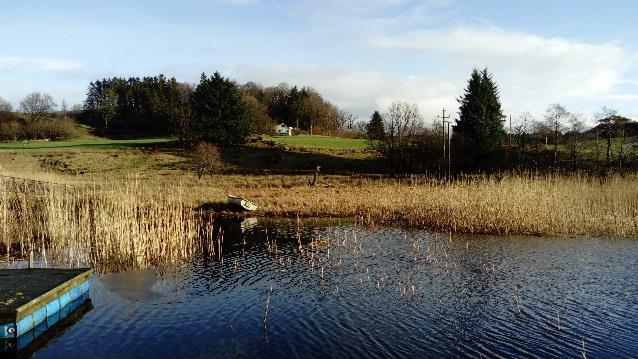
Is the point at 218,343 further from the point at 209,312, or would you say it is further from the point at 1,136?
the point at 1,136

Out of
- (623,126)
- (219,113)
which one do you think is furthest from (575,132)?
(219,113)

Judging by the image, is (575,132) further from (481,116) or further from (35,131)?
(35,131)

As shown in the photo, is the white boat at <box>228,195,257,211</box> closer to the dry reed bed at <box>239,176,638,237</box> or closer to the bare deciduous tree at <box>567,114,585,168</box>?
the dry reed bed at <box>239,176,638,237</box>

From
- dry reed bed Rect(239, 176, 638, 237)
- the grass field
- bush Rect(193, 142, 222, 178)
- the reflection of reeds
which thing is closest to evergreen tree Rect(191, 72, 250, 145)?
the grass field

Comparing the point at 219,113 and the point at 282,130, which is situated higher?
the point at 219,113

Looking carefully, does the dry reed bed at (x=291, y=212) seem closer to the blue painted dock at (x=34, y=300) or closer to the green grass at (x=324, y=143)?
the blue painted dock at (x=34, y=300)

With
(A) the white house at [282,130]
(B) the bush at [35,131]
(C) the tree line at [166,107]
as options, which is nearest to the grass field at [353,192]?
(C) the tree line at [166,107]

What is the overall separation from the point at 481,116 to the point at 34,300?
4108 centimetres

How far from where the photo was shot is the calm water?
398 inches

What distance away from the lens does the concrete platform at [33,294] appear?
977 cm

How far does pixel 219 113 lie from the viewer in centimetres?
5297

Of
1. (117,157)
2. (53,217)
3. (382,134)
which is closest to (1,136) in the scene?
(117,157)

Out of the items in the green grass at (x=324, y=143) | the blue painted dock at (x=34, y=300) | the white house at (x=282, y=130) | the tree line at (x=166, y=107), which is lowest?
the blue painted dock at (x=34, y=300)

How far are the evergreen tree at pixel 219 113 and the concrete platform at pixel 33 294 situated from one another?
131ft
